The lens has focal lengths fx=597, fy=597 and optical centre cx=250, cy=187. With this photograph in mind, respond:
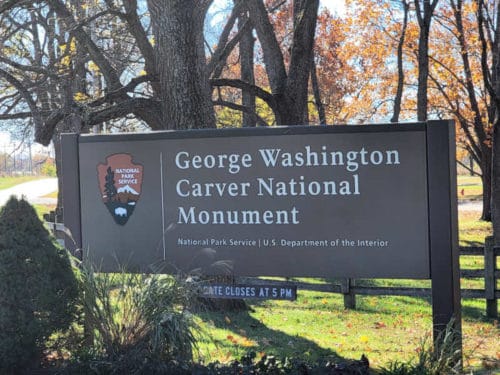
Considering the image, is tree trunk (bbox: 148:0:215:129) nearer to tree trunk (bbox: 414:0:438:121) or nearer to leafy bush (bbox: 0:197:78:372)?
leafy bush (bbox: 0:197:78:372)

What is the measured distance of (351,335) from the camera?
7773 mm

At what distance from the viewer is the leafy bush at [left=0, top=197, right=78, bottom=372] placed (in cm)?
448

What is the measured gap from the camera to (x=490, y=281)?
8.84 m

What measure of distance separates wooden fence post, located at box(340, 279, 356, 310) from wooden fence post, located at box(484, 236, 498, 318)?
6.52ft

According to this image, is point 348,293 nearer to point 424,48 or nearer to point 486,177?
point 424,48

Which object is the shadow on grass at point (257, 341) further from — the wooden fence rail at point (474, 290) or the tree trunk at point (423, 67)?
the tree trunk at point (423, 67)

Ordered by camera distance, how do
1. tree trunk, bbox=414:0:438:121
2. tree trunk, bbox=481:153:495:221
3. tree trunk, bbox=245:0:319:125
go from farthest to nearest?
tree trunk, bbox=481:153:495:221, tree trunk, bbox=414:0:438:121, tree trunk, bbox=245:0:319:125

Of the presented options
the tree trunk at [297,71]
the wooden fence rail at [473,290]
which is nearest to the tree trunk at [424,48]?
the tree trunk at [297,71]

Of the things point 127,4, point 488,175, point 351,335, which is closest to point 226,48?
point 127,4

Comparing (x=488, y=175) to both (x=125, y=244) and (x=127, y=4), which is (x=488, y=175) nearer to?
(x=127, y=4)

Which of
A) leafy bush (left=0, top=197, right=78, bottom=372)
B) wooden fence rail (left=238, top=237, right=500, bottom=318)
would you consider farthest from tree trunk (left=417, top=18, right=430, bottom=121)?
leafy bush (left=0, top=197, right=78, bottom=372)

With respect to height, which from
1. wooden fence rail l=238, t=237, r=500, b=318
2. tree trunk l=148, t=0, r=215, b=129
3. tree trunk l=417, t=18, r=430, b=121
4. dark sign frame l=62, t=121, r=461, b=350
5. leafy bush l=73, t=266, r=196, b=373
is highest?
tree trunk l=417, t=18, r=430, b=121

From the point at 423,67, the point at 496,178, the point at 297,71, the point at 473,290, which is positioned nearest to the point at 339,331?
the point at 473,290

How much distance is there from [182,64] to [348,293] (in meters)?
4.36
